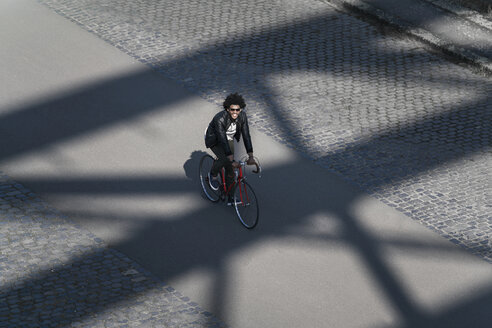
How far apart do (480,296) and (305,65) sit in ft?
19.4

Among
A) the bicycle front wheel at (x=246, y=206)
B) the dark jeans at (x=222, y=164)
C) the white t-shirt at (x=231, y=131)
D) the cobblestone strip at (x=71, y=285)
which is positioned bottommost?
the cobblestone strip at (x=71, y=285)

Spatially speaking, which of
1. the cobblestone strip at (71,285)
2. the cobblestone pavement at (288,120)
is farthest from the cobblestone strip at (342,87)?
the cobblestone strip at (71,285)

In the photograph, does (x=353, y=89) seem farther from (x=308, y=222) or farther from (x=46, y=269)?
(x=46, y=269)

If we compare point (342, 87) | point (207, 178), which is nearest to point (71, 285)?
point (207, 178)

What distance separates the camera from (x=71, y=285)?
25.9 feet

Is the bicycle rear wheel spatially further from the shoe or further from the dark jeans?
the dark jeans

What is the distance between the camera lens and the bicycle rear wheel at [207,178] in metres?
9.57

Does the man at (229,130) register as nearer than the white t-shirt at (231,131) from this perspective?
Yes

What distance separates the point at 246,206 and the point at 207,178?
78 centimetres

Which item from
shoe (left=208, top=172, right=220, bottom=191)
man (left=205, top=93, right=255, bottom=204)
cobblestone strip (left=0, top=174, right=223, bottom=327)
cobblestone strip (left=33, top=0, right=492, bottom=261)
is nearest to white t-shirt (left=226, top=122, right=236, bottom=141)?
man (left=205, top=93, right=255, bottom=204)

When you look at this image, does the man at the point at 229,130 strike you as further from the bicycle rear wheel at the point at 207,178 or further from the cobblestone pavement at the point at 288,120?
the cobblestone pavement at the point at 288,120

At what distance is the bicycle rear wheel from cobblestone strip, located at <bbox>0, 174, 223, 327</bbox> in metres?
1.61

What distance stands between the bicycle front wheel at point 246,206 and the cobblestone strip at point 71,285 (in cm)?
151

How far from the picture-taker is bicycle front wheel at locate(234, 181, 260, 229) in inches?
354
